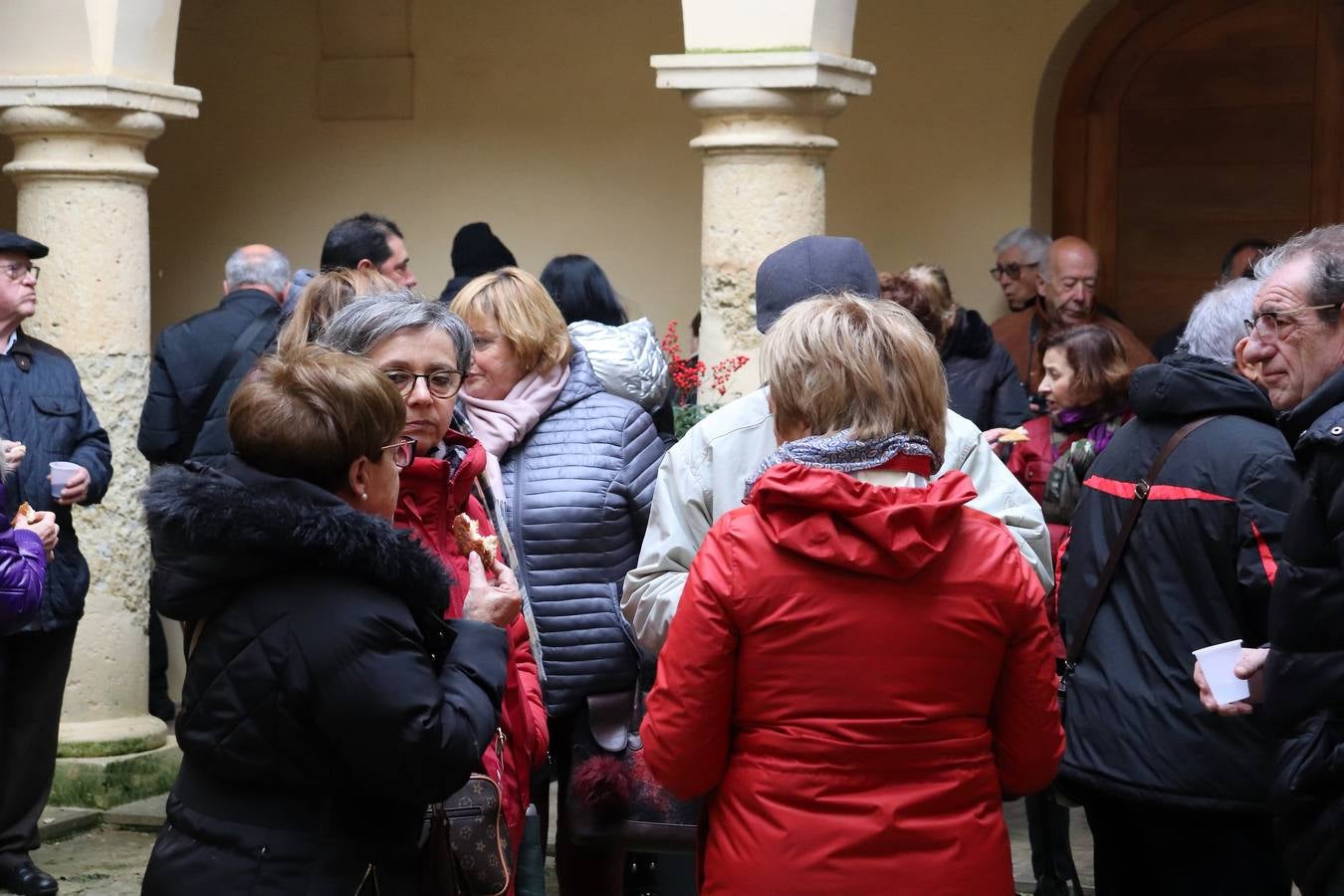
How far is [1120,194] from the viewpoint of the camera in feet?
25.5

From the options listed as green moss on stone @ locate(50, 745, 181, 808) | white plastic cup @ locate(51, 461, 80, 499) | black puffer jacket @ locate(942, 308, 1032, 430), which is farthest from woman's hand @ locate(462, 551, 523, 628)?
green moss on stone @ locate(50, 745, 181, 808)

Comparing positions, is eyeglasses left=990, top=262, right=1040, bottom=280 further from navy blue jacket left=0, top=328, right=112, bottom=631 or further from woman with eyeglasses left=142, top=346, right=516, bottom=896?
woman with eyeglasses left=142, top=346, right=516, bottom=896

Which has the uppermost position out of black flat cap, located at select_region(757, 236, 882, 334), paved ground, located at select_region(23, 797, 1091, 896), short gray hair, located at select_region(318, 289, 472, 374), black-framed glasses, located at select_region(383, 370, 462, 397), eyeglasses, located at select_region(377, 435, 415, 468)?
black flat cap, located at select_region(757, 236, 882, 334)

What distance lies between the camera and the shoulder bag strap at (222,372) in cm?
607

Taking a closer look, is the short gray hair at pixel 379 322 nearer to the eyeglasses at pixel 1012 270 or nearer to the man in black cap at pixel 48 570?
the man in black cap at pixel 48 570

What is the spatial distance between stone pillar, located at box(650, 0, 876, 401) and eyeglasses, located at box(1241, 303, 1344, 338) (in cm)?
258

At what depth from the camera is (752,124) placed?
5.78 metres

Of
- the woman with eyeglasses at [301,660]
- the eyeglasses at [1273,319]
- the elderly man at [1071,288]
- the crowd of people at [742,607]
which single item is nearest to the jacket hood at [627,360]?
the crowd of people at [742,607]

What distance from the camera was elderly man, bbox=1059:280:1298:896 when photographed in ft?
11.2

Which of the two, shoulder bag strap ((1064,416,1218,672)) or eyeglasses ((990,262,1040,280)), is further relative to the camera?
eyeglasses ((990,262,1040,280))

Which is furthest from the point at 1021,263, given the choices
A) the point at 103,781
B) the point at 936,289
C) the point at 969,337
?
the point at 103,781

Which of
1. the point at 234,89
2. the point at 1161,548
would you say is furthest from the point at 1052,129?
the point at 1161,548

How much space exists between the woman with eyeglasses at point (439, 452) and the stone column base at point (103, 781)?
145 inches

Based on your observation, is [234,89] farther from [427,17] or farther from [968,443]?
[968,443]
